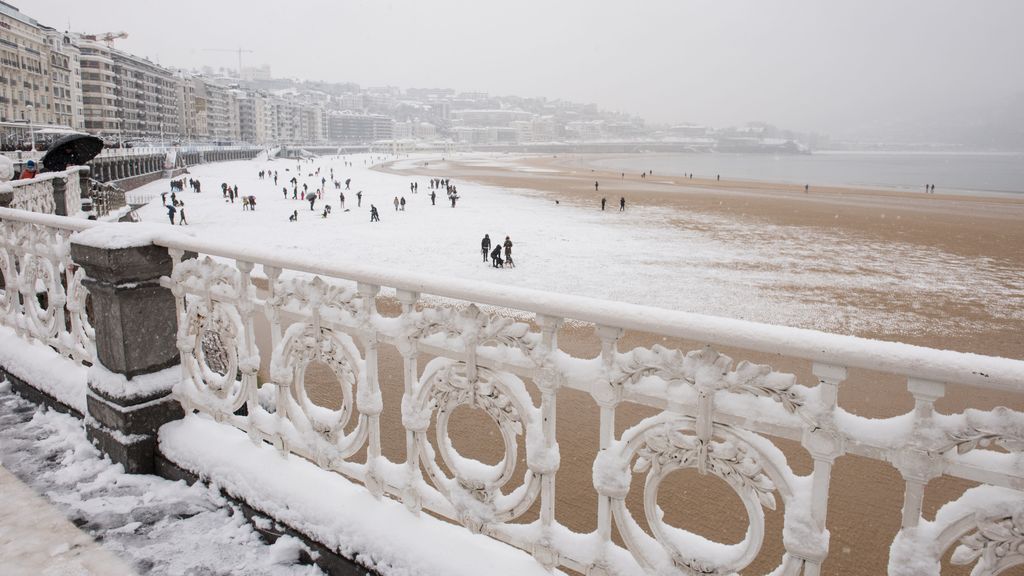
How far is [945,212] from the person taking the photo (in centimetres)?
4728

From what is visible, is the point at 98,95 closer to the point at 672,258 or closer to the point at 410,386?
the point at 672,258

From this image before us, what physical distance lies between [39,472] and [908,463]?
4.14 m

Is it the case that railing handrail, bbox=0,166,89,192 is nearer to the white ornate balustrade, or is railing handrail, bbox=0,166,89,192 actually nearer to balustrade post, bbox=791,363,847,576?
the white ornate balustrade

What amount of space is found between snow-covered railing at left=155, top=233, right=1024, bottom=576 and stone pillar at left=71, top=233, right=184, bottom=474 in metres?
0.70

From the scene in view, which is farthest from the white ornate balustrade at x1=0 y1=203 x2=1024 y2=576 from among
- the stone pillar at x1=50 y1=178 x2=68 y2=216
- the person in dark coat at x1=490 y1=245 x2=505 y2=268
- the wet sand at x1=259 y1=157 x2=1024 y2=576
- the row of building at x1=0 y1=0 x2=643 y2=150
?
the row of building at x1=0 y1=0 x2=643 y2=150

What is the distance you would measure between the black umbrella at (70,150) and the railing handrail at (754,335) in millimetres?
14792

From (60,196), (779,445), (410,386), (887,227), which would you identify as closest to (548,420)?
(410,386)

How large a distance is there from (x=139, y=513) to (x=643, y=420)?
2731 millimetres

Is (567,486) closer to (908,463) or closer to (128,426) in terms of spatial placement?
(128,426)

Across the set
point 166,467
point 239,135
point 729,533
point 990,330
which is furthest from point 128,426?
point 239,135

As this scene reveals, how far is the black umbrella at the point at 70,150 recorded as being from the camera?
14.2m

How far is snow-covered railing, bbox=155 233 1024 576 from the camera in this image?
1.59 metres

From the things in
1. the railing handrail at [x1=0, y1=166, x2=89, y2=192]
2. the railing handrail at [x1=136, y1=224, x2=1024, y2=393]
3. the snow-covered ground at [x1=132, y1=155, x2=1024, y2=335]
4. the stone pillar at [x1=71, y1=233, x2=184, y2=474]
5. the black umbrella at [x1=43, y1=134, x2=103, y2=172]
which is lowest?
the snow-covered ground at [x1=132, y1=155, x2=1024, y2=335]

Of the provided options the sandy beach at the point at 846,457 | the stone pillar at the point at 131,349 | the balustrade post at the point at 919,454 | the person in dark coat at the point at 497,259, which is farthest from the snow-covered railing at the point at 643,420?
the person in dark coat at the point at 497,259
